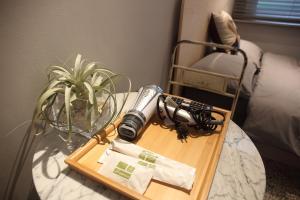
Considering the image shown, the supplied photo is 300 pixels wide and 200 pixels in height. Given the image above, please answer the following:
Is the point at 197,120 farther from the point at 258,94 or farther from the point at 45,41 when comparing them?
the point at 258,94

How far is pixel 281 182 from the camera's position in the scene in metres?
1.55

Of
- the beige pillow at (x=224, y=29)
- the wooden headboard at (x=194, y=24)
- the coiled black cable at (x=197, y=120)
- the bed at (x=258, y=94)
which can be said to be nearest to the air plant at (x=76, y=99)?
the coiled black cable at (x=197, y=120)

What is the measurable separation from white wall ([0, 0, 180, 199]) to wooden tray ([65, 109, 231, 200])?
0.27 meters

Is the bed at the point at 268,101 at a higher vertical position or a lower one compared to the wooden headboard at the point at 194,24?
lower

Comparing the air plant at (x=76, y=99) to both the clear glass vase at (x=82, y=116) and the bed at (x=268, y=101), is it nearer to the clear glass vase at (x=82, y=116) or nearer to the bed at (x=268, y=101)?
the clear glass vase at (x=82, y=116)

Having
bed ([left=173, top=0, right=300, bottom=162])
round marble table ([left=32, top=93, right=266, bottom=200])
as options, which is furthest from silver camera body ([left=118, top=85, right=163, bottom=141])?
bed ([left=173, top=0, right=300, bottom=162])

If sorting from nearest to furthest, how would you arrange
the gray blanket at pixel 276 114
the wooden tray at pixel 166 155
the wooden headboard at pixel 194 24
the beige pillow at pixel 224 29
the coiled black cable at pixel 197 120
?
the wooden tray at pixel 166 155
the coiled black cable at pixel 197 120
the gray blanket at pixel 276 114
the wooden headboard at pixel 194 24
the beige pillow at pixel 224 29

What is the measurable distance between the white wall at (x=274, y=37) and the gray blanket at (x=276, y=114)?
50.8 inches

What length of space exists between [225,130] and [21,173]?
0.77m

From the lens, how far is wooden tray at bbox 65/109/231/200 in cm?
57

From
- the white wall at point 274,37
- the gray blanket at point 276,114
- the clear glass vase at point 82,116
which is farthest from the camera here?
the white wall at point 274,37

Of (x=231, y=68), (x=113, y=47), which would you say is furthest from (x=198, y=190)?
(x=231, y=68)

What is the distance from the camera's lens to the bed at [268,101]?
4.53ft

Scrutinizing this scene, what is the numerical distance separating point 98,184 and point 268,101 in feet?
4.19
